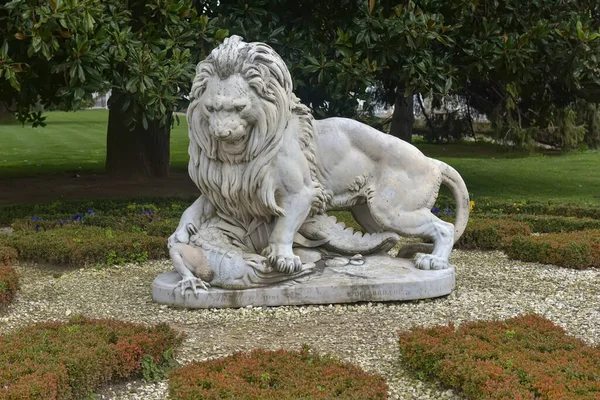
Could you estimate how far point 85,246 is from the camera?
8.42m

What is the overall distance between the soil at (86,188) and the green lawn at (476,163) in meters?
2.00

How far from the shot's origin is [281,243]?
676 cm

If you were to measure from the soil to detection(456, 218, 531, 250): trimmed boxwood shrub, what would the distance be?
17.2ft

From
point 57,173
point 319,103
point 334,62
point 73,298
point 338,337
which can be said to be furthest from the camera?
point 57,173

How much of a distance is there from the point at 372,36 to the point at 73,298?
19.0 feet

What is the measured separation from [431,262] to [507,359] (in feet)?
7.41

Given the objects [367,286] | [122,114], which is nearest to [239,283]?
[367,286]

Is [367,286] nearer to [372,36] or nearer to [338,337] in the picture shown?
[338,337]

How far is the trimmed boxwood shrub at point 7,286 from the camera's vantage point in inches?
262

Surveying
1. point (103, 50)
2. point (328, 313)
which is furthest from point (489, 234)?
point (103, 50)

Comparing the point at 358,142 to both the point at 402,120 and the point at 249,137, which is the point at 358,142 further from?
the point at 402,120

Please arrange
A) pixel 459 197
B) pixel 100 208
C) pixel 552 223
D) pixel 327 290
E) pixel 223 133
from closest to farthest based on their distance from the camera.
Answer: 1. pixel 223 133
2. pixel 327 290
3. pixel 459 197
4. pixel 552 223
5. pixel 100 208

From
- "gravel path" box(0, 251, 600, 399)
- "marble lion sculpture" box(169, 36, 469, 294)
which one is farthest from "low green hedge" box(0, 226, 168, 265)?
"marble lion sculpture" box(169, 36, 469, 294)

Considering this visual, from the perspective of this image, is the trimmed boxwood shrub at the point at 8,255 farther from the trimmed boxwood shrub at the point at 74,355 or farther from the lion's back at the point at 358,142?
the lion's back at the point at 358,142
